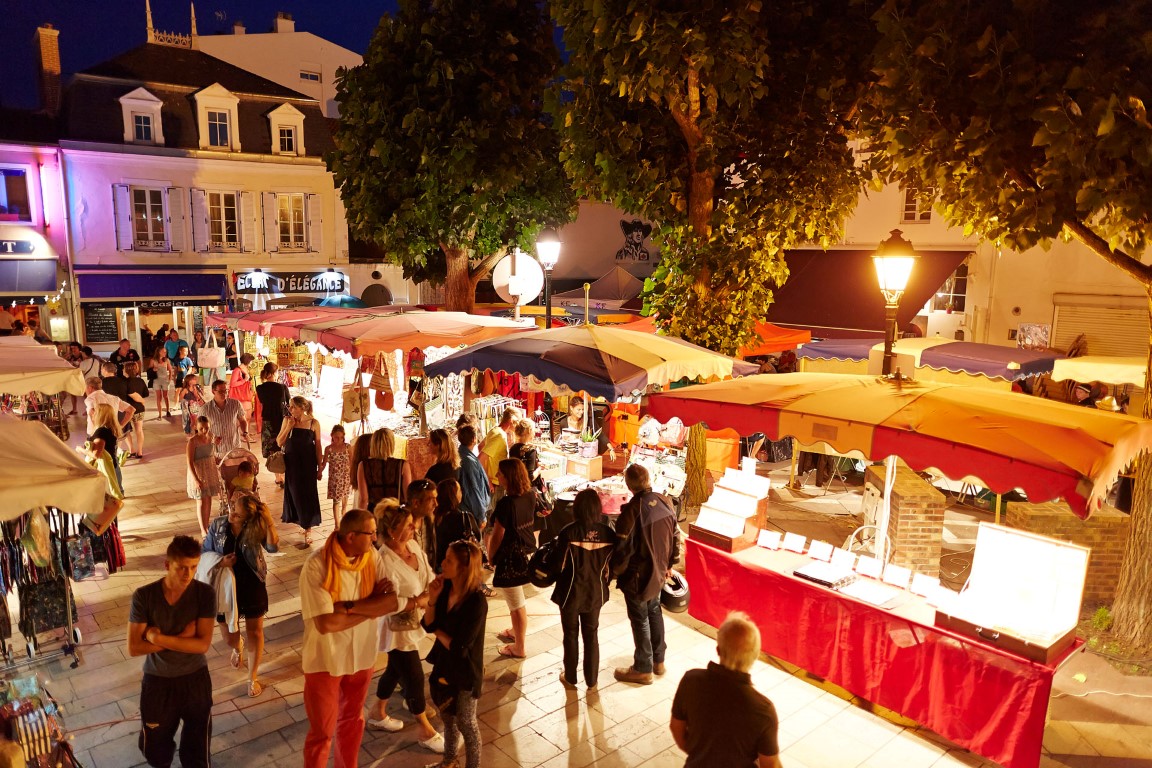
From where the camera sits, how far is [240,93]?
26.6 m

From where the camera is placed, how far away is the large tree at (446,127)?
12781 millimetres

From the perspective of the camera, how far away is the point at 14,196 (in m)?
23.4

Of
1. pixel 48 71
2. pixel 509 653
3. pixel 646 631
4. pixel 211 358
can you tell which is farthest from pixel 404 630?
pixel 48 71

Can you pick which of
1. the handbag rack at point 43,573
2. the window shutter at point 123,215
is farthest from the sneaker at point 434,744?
the window shutter at point 123,215

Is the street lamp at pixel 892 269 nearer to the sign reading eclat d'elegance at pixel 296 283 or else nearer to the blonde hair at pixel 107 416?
the blonde hair at pixel 107 416

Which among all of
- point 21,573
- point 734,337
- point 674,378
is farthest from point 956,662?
point 21,573

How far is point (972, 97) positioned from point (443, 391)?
7967mm

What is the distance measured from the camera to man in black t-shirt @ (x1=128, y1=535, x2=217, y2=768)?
4137mm

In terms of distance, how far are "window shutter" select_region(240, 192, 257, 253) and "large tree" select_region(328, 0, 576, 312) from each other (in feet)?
46.1

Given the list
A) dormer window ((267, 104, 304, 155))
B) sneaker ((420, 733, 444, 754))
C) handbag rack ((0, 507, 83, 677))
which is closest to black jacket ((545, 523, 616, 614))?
sneaker ((420, 733, 444, 754))

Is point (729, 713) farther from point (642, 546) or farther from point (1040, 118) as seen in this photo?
point (1040, 118)

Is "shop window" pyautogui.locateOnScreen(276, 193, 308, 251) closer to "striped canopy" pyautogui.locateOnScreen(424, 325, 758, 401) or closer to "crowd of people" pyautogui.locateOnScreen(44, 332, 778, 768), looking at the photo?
Result: "crowd of people" pyautogui.locateOnScreen(44, 332, 778, 768)

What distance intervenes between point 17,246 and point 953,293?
1094 inches

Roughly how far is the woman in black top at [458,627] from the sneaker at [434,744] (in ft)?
2.29
